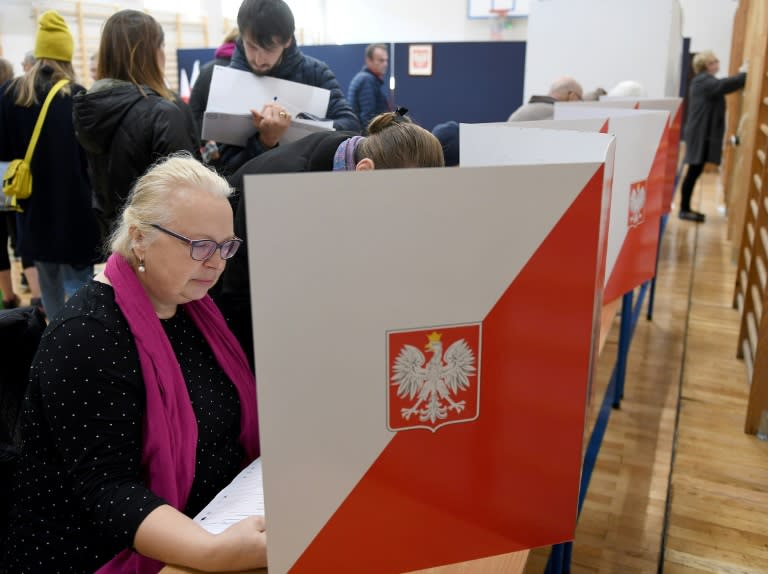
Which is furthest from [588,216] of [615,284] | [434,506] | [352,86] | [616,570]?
[352,86]

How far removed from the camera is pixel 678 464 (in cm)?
251

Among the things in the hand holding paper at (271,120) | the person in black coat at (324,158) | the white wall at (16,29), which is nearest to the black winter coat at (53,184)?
the hand holding paper at (271,120)

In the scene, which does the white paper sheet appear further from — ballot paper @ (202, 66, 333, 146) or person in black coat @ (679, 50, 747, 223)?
person in black coat @ (679, 50, 747, 223)

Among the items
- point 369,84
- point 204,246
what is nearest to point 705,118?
point 369,84

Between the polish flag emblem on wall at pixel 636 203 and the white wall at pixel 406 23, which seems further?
the white wall at pixel 406 23

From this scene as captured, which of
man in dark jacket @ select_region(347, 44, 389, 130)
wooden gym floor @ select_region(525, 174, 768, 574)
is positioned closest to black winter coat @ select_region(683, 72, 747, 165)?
wooden gym floor @ select_region(525, 174, 768, 574)

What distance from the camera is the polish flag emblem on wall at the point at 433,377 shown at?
2.29 ft

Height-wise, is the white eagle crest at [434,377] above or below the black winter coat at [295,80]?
below

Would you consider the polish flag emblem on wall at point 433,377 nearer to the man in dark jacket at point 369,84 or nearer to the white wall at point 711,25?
the man in dark jacket at point 369,84

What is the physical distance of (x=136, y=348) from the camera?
107 cm

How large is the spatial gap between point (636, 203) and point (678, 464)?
1124mm

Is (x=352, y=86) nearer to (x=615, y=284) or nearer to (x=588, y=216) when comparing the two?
(x=615, y=284)

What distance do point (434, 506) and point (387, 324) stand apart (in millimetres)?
234

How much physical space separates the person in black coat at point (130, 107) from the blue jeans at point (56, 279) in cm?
86
